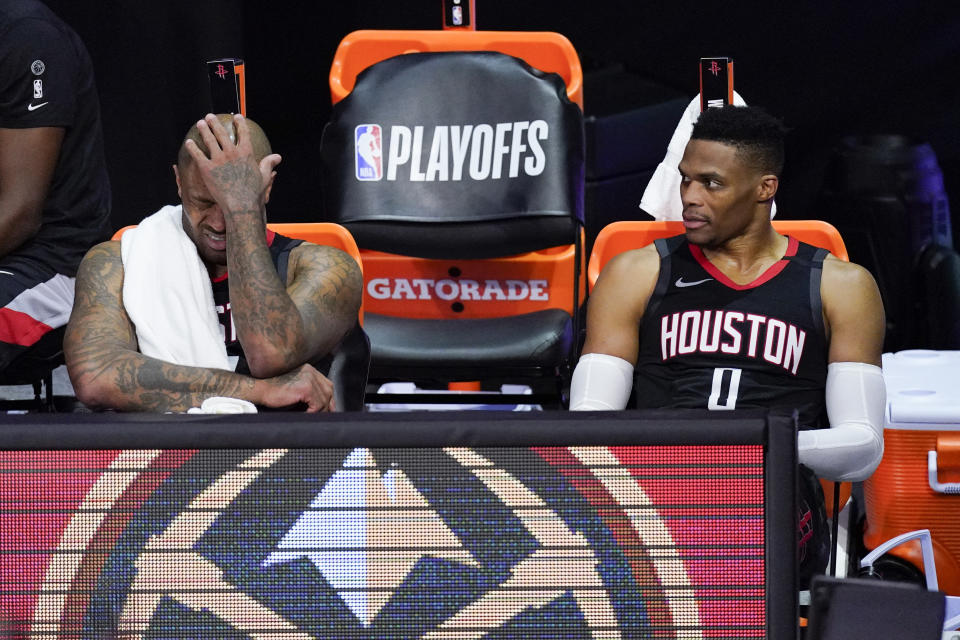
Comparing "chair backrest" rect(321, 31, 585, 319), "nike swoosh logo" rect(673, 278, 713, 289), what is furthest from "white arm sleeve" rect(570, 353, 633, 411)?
"chair backrest" rect(321, 31, 585, 319)

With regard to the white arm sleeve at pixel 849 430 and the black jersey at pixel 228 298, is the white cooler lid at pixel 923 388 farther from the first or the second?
the black jersey at pixel 228 298

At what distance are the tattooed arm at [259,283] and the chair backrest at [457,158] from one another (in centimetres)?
82

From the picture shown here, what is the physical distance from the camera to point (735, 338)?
2.47 meters

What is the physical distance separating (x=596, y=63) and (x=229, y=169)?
234 centimetres

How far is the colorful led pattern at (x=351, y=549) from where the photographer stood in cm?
104

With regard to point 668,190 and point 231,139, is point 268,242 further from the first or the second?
point 668,190

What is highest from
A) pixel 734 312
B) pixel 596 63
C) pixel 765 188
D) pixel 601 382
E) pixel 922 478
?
pixel 596 63

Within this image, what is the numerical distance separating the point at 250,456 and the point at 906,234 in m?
3.44

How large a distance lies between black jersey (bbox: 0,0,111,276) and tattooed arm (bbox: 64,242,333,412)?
0.80m

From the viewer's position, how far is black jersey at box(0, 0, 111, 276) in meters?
2.99

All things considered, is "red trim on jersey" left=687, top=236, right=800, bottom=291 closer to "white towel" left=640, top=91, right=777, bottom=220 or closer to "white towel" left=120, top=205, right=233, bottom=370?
"white towel" left=640, top=91, right=777, bottom=220

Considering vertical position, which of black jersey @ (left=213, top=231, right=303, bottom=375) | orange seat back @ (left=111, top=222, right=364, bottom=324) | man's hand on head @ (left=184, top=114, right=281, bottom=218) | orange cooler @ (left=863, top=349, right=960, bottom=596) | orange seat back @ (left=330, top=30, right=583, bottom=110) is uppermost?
orange seat back @ (left=330, top=30, right=583, bottom=110)

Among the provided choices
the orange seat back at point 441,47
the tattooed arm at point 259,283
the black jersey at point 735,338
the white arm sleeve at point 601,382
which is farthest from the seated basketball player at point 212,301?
the orange seat back at point 441,47

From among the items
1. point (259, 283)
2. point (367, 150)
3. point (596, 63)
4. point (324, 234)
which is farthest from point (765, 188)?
point (596, 63)
